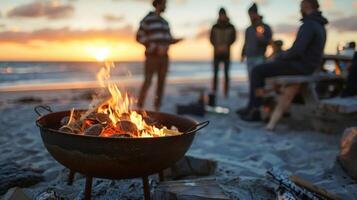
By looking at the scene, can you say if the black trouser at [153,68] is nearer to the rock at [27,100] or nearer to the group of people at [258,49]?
the group of people at [258,49]

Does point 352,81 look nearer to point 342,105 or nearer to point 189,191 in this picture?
point 342,105

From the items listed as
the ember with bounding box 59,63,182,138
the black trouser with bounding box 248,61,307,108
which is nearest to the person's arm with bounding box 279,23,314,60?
the black trouser with bounding box 248,61,307,108

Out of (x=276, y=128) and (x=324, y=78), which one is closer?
(x=324, y=78)

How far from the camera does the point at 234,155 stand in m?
4.86

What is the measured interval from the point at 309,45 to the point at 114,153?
15.0 ft

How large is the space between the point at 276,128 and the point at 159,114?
3422 mm

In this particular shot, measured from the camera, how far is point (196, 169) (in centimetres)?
383

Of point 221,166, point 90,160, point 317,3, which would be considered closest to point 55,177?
point 90,160

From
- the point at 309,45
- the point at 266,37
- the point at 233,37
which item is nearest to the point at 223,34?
the point at 233,37

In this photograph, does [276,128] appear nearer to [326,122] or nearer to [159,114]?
[326,122]

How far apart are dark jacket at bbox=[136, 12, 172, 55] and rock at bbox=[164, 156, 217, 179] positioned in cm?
344

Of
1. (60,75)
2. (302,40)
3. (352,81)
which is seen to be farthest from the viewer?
(60,75)

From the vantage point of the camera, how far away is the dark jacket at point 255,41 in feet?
26.0

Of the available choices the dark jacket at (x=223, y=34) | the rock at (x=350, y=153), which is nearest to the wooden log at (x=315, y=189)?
the rock at (x=350, y=153)
